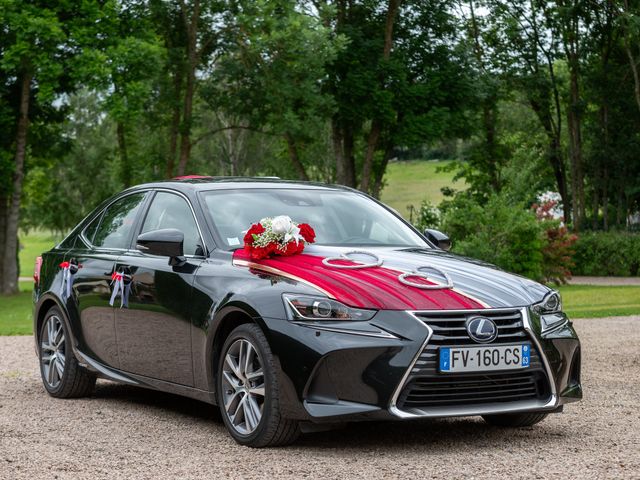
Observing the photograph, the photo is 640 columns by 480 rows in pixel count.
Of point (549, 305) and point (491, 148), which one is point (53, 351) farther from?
point (491, 148)

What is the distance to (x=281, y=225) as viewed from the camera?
6.90 meters

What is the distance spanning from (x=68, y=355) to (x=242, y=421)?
2.80m

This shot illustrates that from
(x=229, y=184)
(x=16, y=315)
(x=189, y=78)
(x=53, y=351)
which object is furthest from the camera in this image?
(x=189, y=78)

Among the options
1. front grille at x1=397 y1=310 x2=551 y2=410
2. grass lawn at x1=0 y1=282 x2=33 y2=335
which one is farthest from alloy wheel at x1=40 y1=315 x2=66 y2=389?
grass lawn at x1=0 y1=282 x2=33 y2=335

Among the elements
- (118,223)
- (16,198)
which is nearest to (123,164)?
(16,198)

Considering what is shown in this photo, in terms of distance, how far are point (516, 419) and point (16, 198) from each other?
3032 cm

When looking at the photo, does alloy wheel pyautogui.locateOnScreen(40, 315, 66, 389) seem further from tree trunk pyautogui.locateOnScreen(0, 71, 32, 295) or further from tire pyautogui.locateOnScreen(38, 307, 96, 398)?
tree trunk pyautogui.locateOnScreen(0, 71, 32, 295)

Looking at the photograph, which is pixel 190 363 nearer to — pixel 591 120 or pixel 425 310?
pixel 425 310

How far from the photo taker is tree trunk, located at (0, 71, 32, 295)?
1388 inches

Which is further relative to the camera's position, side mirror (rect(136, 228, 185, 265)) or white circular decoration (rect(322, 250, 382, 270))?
side mirror (rect(136, 228, 185, 265))

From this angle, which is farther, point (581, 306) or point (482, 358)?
point (581, 306)

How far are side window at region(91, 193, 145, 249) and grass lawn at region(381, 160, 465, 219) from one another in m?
94.8

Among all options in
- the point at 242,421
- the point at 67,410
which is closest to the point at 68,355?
the point at 67,410

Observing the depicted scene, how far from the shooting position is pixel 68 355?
9.15 m
